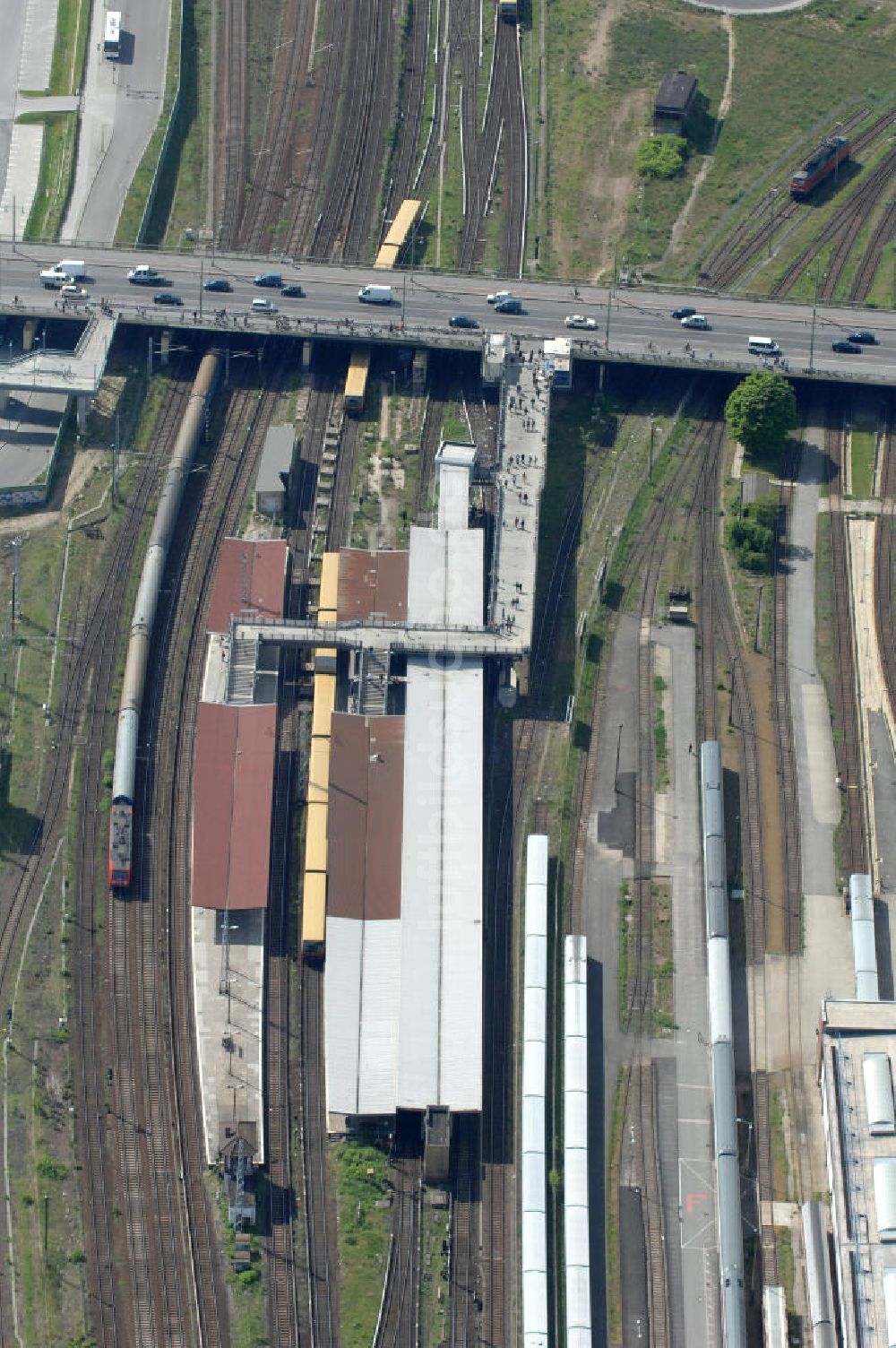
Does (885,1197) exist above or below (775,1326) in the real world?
above

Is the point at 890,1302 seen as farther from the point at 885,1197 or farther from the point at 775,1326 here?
the point at 775,1326

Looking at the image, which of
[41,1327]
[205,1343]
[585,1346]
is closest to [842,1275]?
[585,1346]

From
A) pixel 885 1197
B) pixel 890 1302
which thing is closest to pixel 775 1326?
pixel 890 1302

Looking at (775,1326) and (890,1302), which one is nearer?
(890,1302)

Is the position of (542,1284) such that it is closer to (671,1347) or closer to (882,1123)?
(671,1347)

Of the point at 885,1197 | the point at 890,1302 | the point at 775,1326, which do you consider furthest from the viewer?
the point at 775,1326

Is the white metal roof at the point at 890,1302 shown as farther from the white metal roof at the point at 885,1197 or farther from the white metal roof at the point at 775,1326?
the white metal roof at the point at 775,1326

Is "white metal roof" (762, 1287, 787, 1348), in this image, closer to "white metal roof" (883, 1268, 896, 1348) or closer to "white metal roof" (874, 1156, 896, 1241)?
"white metal roof" (883, 1268, 896, 1348)

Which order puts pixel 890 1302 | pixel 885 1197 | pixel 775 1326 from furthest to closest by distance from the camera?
pixel 775 1326, pixel 885 1197, pixel 890 1302
